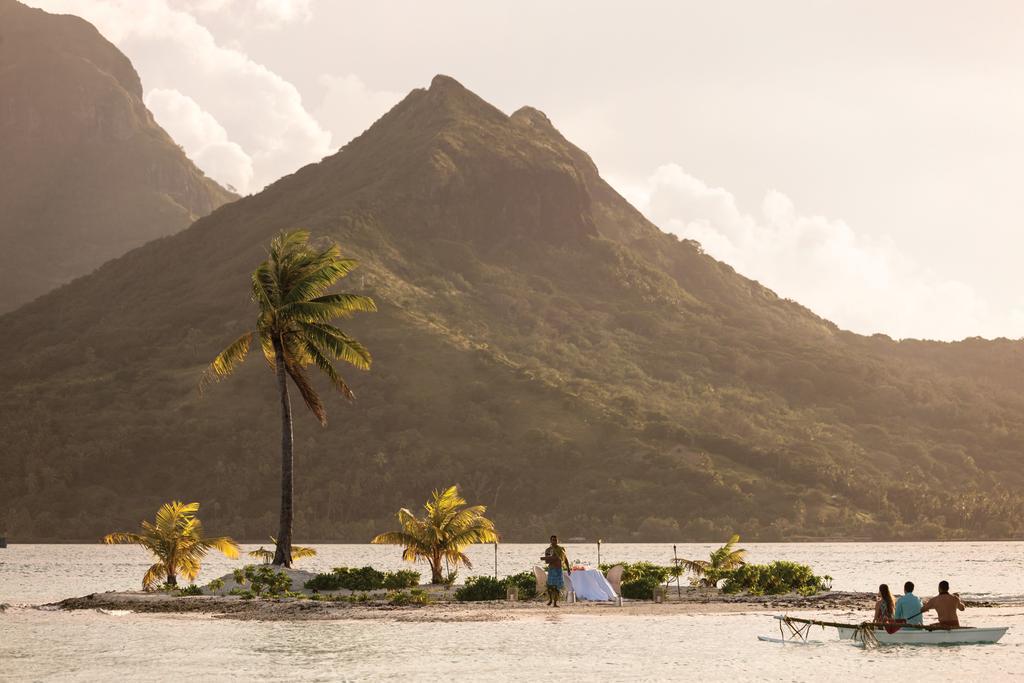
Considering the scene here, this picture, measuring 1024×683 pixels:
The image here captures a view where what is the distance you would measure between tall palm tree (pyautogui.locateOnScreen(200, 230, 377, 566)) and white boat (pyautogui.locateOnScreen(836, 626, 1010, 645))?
22821mm

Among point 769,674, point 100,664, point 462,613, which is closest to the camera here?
point 769,674

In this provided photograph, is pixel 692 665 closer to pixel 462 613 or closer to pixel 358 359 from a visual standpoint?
pixel 462 613

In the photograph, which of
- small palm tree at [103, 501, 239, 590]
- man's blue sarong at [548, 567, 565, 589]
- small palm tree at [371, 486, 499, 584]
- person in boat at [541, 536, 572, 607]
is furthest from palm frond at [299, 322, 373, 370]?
man's blue sarong at [548, 567, 565, 589]

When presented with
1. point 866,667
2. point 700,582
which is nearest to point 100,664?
point 866,667

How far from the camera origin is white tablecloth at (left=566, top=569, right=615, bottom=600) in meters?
51.4

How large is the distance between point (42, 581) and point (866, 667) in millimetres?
78409

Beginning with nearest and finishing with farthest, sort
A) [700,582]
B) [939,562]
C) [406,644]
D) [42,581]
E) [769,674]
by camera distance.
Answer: [769,674]
[406,644]
[700,582]
[42,581]
[939,562]

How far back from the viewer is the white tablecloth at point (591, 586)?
51.4 metres

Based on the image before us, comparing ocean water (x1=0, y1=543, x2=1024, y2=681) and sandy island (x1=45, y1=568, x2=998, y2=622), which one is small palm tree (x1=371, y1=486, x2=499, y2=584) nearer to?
sandy island (x1=45, y1=568, x2=998, y2=622)

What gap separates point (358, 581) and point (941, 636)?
24525 mm

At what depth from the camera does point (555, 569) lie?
47.3m

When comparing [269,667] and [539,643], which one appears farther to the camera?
[539,643]

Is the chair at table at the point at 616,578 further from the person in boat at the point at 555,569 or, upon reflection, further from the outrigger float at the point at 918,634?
the outrigger float at the point at 918,634

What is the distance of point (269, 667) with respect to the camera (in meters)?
31.8
